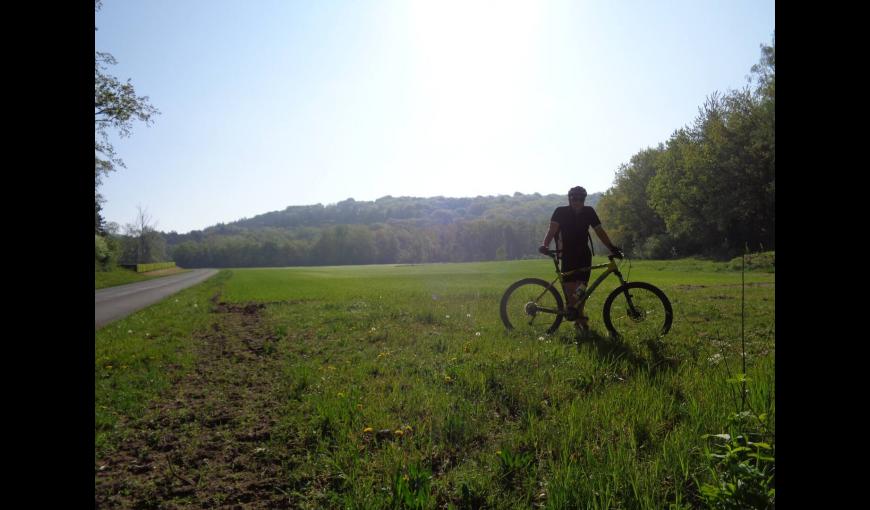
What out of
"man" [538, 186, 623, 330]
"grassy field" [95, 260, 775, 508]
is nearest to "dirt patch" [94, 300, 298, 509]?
"grassy field" [95, 260, 775, 508]

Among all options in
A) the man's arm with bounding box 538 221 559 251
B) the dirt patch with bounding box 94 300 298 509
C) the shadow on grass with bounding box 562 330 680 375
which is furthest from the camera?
the man's arm with bounding box 538 221 559 251

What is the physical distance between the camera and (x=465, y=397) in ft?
17.7

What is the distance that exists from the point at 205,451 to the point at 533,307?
6.05 m

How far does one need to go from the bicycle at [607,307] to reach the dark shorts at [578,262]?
0.36 feet

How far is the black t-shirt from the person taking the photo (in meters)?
8.32

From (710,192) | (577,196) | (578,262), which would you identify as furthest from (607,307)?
(710,192)

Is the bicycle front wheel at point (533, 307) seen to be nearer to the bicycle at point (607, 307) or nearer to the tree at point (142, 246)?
the bicycle at point (607, 307)

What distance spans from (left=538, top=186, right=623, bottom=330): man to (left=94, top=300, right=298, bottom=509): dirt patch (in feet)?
17.6

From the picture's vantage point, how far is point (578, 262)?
8.52 metres

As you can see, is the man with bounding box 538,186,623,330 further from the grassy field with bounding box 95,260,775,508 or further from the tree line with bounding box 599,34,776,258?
the tree line with bounding box 599,34,776,258
